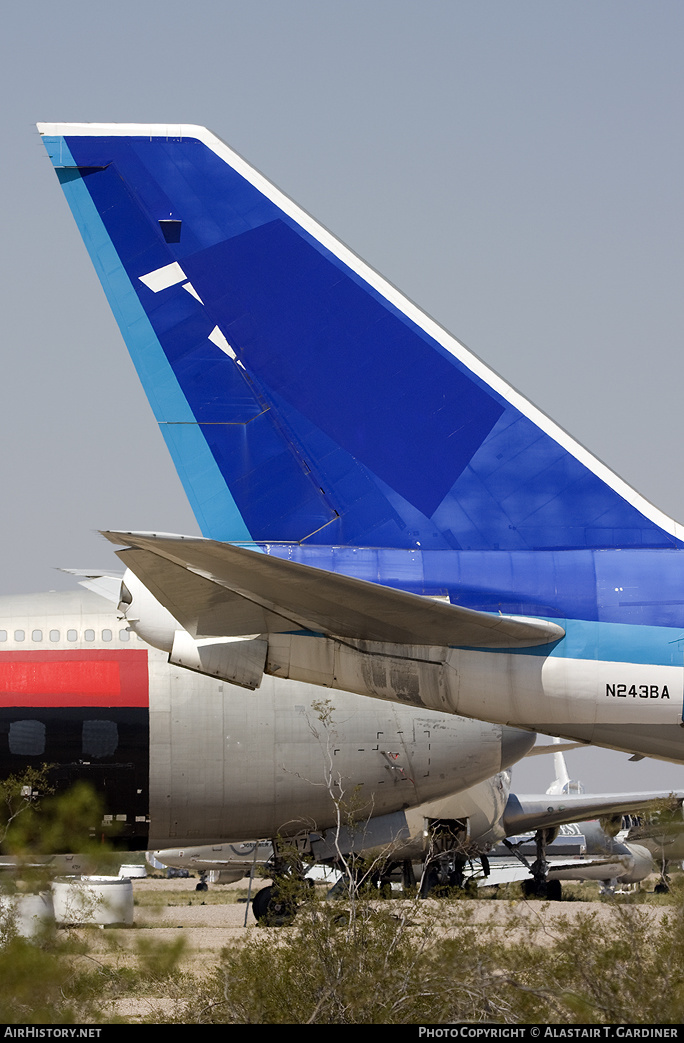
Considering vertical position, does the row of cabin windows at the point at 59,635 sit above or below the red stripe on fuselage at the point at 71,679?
above

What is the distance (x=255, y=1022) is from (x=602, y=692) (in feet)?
13.1

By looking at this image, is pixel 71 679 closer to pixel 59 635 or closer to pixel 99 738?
pixel 59 635

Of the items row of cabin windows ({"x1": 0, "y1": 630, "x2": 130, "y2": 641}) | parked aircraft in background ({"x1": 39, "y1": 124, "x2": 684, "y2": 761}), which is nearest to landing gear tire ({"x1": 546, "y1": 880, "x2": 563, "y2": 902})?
row of cabin windows ({"x1": 0, "y1": 630, "x2": 130, "y2": 641})

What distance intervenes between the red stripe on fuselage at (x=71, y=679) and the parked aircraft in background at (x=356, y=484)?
9798 millimetres

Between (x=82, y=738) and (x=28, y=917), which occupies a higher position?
(x=82, y=738)

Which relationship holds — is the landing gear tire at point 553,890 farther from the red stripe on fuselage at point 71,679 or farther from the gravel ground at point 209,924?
the red stripe on fuselage at point 71,679

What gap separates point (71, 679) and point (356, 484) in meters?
11.1

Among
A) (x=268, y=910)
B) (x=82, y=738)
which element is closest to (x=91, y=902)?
(x=82, y=738)

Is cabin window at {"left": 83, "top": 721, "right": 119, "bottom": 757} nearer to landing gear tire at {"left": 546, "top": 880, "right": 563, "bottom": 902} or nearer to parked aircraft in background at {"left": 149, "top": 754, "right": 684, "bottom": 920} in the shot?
parked aircraft in background at {"left": 149, "top": 754, "right": 684, "bottom": 920}

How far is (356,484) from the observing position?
36.6 feet

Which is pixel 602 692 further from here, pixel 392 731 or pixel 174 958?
pixel 392 731

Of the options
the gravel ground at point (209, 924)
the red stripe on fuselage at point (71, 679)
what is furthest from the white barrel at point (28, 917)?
the red stripe on fuselage at point (71, 679)

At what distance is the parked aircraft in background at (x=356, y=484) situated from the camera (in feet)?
32.4
